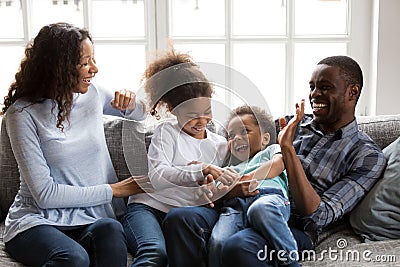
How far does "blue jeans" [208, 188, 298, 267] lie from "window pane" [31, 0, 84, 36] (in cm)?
140

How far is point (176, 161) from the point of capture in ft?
6.74

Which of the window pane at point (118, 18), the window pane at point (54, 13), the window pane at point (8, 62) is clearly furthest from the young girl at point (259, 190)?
the window pane at point (8, 62)

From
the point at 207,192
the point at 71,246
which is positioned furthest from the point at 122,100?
the point at 71,246

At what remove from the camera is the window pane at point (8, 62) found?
9.86 ft

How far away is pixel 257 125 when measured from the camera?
208cm

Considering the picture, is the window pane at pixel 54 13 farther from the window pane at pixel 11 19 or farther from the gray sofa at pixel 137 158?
the gray sofa at pixel 137 158

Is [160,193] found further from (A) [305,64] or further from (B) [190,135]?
(A) [305,64]

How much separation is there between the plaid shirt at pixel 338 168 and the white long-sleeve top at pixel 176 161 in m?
0.31

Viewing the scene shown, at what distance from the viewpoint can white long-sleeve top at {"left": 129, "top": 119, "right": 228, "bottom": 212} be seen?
203 centimetres

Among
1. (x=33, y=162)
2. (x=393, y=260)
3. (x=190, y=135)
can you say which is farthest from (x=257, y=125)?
(x=33, y=162)

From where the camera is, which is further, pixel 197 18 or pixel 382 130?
pixel 197 18

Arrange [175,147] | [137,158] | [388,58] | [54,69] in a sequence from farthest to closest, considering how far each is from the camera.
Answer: [388,58], [137,158], [175,147], [54,69]

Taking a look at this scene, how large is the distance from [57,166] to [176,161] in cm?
38

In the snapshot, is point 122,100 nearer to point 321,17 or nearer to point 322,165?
point 322,165
